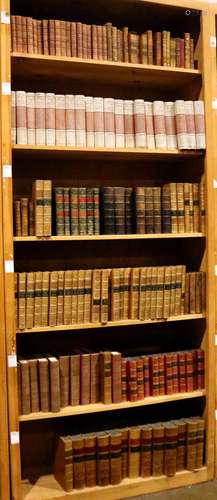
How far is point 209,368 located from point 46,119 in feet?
4.82

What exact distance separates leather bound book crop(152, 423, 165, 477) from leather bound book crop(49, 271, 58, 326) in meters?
0.75

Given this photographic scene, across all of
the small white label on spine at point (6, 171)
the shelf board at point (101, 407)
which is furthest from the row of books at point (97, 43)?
the shelf board at point (101, 407)

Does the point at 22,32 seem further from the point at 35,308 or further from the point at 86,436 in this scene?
the point at 86,436

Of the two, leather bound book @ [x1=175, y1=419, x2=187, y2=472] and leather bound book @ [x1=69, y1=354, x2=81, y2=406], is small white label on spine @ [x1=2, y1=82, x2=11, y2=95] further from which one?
leather bound book @ [x1=175, y1=419, x2=187, y2=472]

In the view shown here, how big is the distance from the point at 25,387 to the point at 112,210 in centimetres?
93

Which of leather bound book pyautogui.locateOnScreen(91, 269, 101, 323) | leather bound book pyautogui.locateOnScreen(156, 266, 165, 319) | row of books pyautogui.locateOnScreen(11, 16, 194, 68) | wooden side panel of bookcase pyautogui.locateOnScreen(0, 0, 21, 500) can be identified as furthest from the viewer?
leather bound book pyautogui.locateOnScreen(156, 266, 165, 319)

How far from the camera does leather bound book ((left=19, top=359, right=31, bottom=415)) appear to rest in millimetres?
2439

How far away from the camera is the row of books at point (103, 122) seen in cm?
246

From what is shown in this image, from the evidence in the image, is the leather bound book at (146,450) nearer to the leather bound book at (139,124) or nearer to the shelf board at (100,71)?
the leather bound book at (139,124)

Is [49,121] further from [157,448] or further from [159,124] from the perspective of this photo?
[157,448]

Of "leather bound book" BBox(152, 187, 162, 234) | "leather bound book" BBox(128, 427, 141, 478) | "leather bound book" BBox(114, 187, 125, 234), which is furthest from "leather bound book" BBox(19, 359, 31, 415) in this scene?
"leather bound book" BBox(152, 187, 162, 234)

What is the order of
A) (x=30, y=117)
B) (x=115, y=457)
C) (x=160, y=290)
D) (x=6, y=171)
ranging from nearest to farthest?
(x=6, y=171)
(x=30, y=117)
(x=115, y=457)
(x=160, y=290)

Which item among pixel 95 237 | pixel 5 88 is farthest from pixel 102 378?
pixel 5 88

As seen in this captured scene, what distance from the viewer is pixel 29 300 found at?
244 cm
